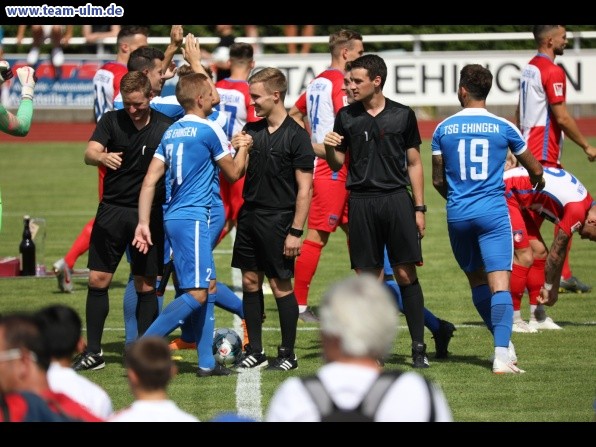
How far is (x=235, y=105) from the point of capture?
1177cm

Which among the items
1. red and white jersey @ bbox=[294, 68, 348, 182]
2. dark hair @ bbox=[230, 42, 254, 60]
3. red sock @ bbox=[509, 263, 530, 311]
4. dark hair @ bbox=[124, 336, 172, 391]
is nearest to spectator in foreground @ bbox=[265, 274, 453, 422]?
dark hair @ bbox=[124, 336, 172, 391]

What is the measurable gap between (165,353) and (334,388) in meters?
0.77

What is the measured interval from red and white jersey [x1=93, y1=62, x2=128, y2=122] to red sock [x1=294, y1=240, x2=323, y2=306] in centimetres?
239

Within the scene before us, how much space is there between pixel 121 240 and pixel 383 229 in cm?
194

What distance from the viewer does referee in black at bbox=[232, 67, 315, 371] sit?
883 cm

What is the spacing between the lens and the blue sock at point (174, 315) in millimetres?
8461

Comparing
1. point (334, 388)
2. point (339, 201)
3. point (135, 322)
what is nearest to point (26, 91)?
point (135, 322)

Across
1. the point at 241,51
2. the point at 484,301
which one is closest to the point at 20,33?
the point at 241,51

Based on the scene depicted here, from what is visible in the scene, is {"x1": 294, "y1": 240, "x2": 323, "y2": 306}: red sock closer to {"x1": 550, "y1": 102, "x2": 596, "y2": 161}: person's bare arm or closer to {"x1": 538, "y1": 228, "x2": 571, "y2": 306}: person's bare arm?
{"x1": 538, "y1": 228, "x2": 571, "y2": 306}: person's bare arm

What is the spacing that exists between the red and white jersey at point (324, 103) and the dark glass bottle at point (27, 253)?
11.7 ft

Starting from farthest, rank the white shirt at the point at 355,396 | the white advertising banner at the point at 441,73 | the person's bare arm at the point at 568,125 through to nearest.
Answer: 1. the white advertising banner at the point at 441,73
2. the person's bare arm at the point at 568,125
3. the white shirt at the point at 355,396

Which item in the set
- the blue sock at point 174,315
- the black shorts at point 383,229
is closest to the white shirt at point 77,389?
the blue sock at point 174,315

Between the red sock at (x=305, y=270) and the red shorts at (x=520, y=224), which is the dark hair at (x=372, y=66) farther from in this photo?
the red sock at (x=305, y=270)

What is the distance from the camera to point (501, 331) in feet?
28.2
